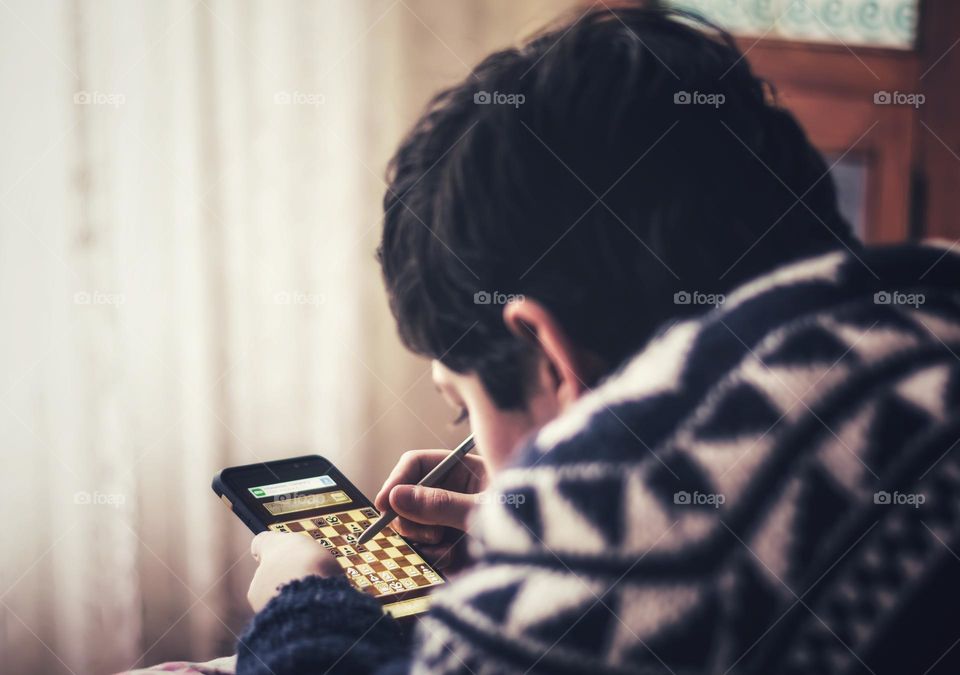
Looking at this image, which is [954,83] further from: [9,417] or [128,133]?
[9,417]

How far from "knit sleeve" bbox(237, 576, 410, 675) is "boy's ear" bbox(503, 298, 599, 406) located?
7.2 inches

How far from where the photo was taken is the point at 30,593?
4.31ft

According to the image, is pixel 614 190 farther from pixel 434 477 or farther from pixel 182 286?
pixel 182 286

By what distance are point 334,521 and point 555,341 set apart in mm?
358

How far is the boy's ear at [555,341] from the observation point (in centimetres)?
47

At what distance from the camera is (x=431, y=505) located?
75 cm

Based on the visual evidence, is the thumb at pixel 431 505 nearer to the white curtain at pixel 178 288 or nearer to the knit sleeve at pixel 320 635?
the knit sleeve at pixel 320 635

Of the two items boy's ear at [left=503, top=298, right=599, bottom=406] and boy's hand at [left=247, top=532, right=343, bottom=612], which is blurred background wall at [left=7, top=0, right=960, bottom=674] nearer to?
boy's hand at [left=247, top=532, right=343, bottom=612]

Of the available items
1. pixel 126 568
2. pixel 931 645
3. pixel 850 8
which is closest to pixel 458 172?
pixel 931 645

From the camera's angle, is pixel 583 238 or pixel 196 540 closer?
pixel 583 238

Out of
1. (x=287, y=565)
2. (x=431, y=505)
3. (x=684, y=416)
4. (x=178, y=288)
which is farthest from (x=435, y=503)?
(x=178, y=288)

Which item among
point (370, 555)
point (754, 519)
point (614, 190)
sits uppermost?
point (614, 190)

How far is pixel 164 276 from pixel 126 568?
0.49 metres

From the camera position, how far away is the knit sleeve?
47 centimetres
